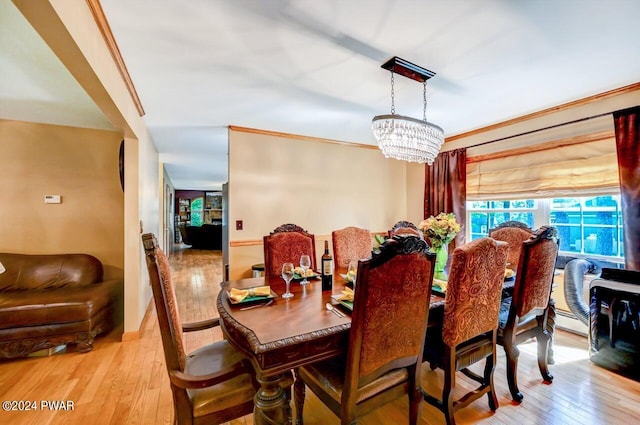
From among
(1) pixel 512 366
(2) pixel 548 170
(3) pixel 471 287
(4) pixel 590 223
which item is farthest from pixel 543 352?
(2) pixel 548 170

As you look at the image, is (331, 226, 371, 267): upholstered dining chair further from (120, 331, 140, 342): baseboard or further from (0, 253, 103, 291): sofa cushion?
(0, 253, 103, 291): sofa cushion

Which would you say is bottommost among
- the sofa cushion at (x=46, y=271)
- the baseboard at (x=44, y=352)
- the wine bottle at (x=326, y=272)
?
the baseboard at (x=44, y=352)

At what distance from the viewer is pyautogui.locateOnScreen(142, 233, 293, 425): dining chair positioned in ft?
4.04

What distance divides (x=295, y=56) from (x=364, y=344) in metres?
1.94

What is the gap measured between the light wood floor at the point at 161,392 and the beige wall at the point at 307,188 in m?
1.55

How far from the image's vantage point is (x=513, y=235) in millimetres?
2844

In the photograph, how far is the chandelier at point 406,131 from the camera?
7.27 feet

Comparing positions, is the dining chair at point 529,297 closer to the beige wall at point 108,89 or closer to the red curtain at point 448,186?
the red curtain at point 448,186

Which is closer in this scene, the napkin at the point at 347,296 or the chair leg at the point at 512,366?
the napkin at the point at 347,296

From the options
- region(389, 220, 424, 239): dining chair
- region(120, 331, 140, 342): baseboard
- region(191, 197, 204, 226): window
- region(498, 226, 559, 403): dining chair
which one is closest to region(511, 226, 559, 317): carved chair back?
region(498, 226, 559, 403): dining chair

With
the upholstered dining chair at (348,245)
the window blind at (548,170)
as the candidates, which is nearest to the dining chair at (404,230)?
the upholstered dining chair at (348,245)

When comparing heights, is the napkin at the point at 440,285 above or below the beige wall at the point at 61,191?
below

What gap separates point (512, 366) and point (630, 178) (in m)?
2.04

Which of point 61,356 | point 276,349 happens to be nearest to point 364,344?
point 276,349
